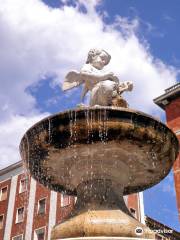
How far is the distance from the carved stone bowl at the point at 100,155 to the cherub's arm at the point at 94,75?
1.31 metres

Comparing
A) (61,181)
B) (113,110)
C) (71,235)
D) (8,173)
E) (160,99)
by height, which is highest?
(160,99)

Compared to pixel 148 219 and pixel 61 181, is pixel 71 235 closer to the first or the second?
pixel 61 181

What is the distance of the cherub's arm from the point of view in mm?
7750

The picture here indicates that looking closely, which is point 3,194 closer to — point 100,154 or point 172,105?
point 172,105

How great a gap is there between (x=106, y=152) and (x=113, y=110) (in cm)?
74

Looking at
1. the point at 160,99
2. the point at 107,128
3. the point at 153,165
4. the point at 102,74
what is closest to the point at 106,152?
the point at 107,128

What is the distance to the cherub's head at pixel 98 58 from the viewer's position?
8.12 meters

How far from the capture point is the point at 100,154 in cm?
691

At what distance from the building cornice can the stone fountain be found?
25.3 m

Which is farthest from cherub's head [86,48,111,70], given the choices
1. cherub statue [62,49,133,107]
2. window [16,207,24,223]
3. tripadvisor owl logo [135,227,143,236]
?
window [16,207,24,223]

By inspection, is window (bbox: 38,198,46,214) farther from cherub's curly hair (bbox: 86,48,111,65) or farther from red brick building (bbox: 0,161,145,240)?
cherub's curly hair (bbox: 86,48,111,65)

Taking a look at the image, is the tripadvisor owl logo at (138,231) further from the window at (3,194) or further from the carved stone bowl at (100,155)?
the window at (3,194)

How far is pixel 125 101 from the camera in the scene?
769 centimetres

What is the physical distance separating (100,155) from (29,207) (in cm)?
3083
